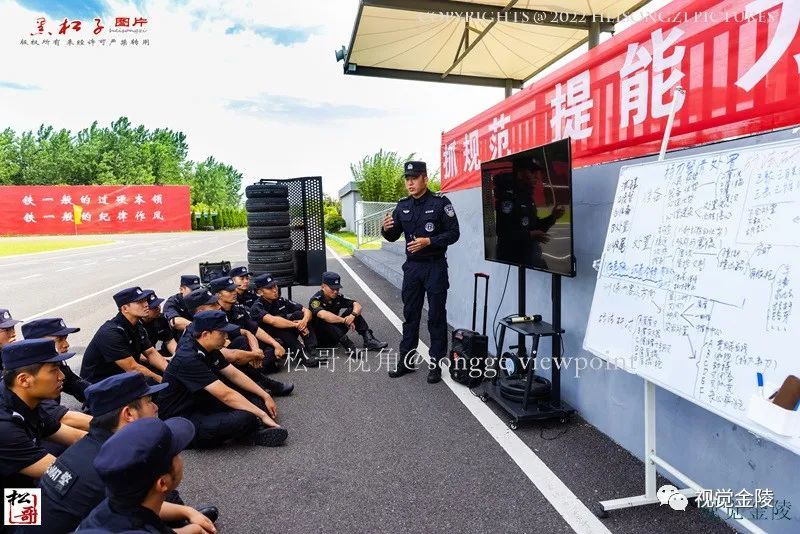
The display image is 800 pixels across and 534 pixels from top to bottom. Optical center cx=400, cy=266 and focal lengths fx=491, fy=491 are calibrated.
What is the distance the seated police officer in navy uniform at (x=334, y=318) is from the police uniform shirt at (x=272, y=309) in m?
0.24

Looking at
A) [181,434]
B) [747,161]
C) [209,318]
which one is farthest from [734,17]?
[209,318]

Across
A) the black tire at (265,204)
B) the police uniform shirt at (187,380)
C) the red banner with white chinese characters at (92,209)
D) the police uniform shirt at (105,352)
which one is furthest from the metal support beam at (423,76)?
the red banner with white chinese characters at (92,209)

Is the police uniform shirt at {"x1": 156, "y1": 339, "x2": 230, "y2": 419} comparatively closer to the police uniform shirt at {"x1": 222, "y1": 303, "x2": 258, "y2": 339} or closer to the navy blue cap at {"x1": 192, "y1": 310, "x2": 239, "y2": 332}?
the navy blue cap at {"x1": 192, "y1": 310, "x2": 239, "y2": 332}

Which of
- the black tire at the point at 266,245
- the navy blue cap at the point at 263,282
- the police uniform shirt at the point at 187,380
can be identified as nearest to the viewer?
the police uniform shirt at the point at 187,380

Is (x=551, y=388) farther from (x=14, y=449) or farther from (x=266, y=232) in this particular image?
(x=266, y=232)

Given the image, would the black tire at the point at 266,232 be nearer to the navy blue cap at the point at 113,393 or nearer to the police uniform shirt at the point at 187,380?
the police uniform shirt at the point at 187,380

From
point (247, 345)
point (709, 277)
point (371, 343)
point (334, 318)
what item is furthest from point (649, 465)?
point (334, 318)

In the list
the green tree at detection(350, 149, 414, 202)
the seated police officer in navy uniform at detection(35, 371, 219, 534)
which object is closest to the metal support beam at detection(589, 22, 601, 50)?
the seated police officer in navy uniform at detection(35, 371, 219, 534)

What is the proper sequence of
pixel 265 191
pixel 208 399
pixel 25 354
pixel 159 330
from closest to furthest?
1. pixel 25 354
2. pixel 208 399
3. pixel 159 330
4. pixel 265 191

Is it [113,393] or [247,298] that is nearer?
[113,393]

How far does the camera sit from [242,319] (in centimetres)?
511

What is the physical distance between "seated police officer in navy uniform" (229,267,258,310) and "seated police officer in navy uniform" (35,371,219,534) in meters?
3.47

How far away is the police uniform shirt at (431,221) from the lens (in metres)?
4.72

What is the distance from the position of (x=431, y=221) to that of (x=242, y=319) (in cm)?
221
